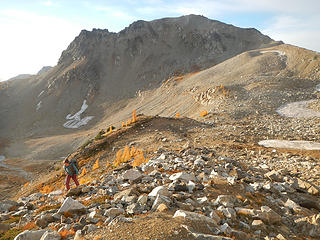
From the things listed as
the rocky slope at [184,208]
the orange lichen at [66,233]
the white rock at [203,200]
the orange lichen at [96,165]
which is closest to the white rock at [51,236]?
the rocky slope at [184,208]

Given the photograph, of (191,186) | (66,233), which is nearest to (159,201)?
(191,186)

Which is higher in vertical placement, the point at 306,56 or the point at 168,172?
the point at 306,56

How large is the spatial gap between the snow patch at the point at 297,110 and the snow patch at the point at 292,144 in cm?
1095

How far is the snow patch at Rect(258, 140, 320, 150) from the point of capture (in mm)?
16625

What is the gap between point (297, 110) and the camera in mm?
29078

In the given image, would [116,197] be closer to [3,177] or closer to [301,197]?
[301,197]

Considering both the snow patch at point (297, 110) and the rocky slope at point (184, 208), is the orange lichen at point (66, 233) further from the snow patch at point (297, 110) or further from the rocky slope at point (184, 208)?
the snow patch at point (297, 110)

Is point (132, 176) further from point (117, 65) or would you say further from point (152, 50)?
point (152, 50)

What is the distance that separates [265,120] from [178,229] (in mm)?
23166

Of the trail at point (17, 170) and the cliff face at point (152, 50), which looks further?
the cliff face at point (152, 50)

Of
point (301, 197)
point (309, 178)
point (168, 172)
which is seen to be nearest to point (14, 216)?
point (168, 172)

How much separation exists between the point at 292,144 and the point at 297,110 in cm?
1446

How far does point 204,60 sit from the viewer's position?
80750mm

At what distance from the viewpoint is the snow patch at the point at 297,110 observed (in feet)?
88.8
